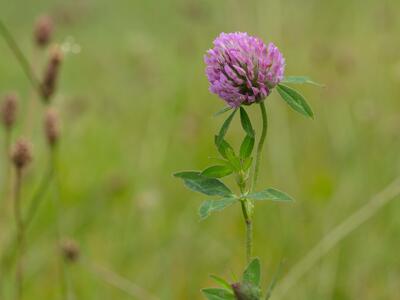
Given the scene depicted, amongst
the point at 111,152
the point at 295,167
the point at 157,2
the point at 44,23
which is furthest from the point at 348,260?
the point at 157,2

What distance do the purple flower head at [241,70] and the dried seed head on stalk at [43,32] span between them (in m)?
0.84

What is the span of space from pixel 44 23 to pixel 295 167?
56.6 inches

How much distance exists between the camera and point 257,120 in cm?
328

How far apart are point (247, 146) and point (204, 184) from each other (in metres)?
0.08

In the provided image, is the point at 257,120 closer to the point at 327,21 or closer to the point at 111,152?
the point at 111,152

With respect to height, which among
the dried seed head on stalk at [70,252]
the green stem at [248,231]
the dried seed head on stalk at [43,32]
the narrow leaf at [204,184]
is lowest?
the dried seed head on stalk at [70,252]

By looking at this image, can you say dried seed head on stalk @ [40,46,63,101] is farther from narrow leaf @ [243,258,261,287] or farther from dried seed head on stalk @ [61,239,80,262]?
narrow leaf @ [243,258,261,287]

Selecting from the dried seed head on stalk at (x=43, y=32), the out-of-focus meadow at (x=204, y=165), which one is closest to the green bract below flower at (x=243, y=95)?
the dried seed head on stalk at (x=43, y=32)

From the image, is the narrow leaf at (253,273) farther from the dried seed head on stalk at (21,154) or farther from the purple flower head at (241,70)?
the dried seed head on stalk at (21,154)

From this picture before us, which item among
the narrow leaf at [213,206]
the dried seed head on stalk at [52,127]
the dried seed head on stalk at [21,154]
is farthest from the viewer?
the dried seed head on stalk at [52,127]

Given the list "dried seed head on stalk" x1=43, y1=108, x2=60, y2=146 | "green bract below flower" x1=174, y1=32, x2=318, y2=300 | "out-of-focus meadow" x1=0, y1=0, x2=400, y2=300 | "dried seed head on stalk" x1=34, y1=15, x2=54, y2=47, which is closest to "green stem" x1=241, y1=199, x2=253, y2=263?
"green bract below flower" x1=174, y1=32, x2=318, y2=300

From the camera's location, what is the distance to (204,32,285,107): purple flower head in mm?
967

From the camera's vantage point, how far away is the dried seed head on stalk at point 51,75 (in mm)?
1590

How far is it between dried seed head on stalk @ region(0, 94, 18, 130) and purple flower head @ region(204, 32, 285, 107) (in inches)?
28.9
